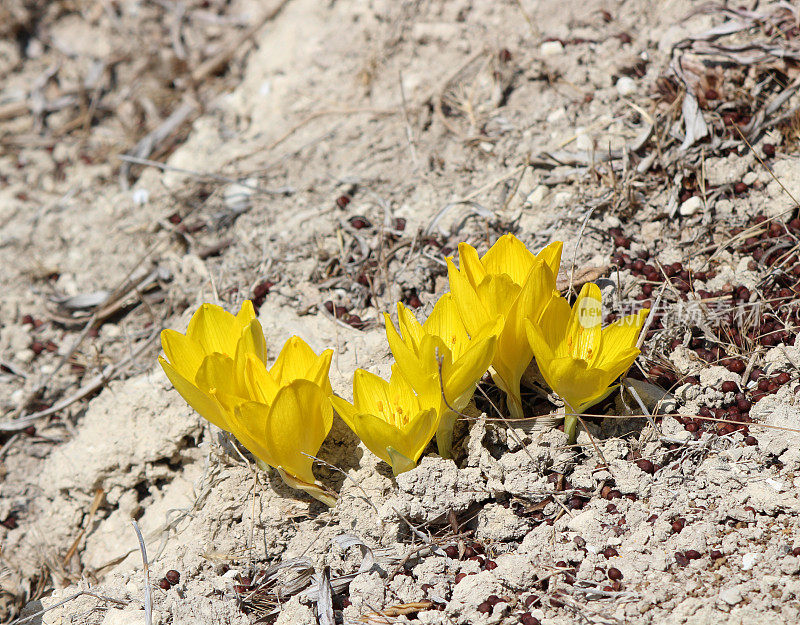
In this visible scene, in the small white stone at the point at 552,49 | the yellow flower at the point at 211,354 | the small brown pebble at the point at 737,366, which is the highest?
Result: the small white stone at the point at 552,49

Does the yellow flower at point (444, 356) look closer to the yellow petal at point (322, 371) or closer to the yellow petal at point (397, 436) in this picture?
the yellow petal at point (397, 436)

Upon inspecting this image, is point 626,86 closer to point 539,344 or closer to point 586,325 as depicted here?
point 586,325

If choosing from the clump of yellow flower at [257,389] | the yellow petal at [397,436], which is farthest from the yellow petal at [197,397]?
the yellow petal at [397,436]

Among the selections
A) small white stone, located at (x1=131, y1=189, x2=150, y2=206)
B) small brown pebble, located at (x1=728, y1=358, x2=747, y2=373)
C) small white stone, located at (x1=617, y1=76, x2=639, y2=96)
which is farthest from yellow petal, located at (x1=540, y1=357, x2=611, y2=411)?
small white stone, located at (x1=131, y1=189, x2=150, y2=206)

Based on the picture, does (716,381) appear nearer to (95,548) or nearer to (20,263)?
(95,548)

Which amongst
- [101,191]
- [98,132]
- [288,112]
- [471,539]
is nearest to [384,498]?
[471,539]

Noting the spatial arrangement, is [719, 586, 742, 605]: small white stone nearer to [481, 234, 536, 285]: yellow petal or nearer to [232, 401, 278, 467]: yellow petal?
[481, 234, 536, 285]: yellow petal
